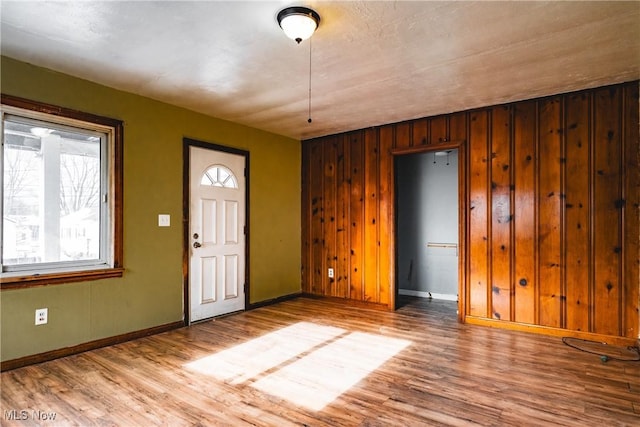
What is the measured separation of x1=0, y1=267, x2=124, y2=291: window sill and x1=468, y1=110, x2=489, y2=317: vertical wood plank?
3699 mm

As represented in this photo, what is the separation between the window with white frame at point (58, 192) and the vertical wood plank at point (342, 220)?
285 cm

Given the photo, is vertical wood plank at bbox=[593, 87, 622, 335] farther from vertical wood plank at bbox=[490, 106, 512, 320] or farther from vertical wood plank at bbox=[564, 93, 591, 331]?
vertical wood plank at bbox=[490, 106, 512, 320]

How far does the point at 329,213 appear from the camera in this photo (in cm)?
543

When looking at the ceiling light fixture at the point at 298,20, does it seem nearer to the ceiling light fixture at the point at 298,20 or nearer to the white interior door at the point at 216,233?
the ceiling light fixture at the point at 298,20

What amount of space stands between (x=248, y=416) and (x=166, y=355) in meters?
1.34

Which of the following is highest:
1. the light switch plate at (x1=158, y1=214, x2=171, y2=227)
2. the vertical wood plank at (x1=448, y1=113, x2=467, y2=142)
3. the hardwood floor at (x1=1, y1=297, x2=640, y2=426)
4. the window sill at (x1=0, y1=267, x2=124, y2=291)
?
the vertical wood plank at (x1=448, y1=113, x2=467, y2=142)

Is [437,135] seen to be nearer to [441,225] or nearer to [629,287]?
[441,225]

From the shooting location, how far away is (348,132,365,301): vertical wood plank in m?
5.08

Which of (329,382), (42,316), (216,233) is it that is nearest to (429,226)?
(216,233)

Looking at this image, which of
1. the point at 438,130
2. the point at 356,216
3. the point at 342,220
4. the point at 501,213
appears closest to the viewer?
the point at 501,213

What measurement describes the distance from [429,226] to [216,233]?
10.6 feet

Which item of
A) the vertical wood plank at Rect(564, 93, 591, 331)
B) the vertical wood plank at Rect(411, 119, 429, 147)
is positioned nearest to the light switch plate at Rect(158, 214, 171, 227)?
the vertical wood plank at Rect(411, 119, 429, 147)

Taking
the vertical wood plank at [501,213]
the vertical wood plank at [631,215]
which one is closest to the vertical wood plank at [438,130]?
the vertical wood plank at [501,213]

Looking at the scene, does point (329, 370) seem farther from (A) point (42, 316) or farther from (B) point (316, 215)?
(B) point (316, 215)
